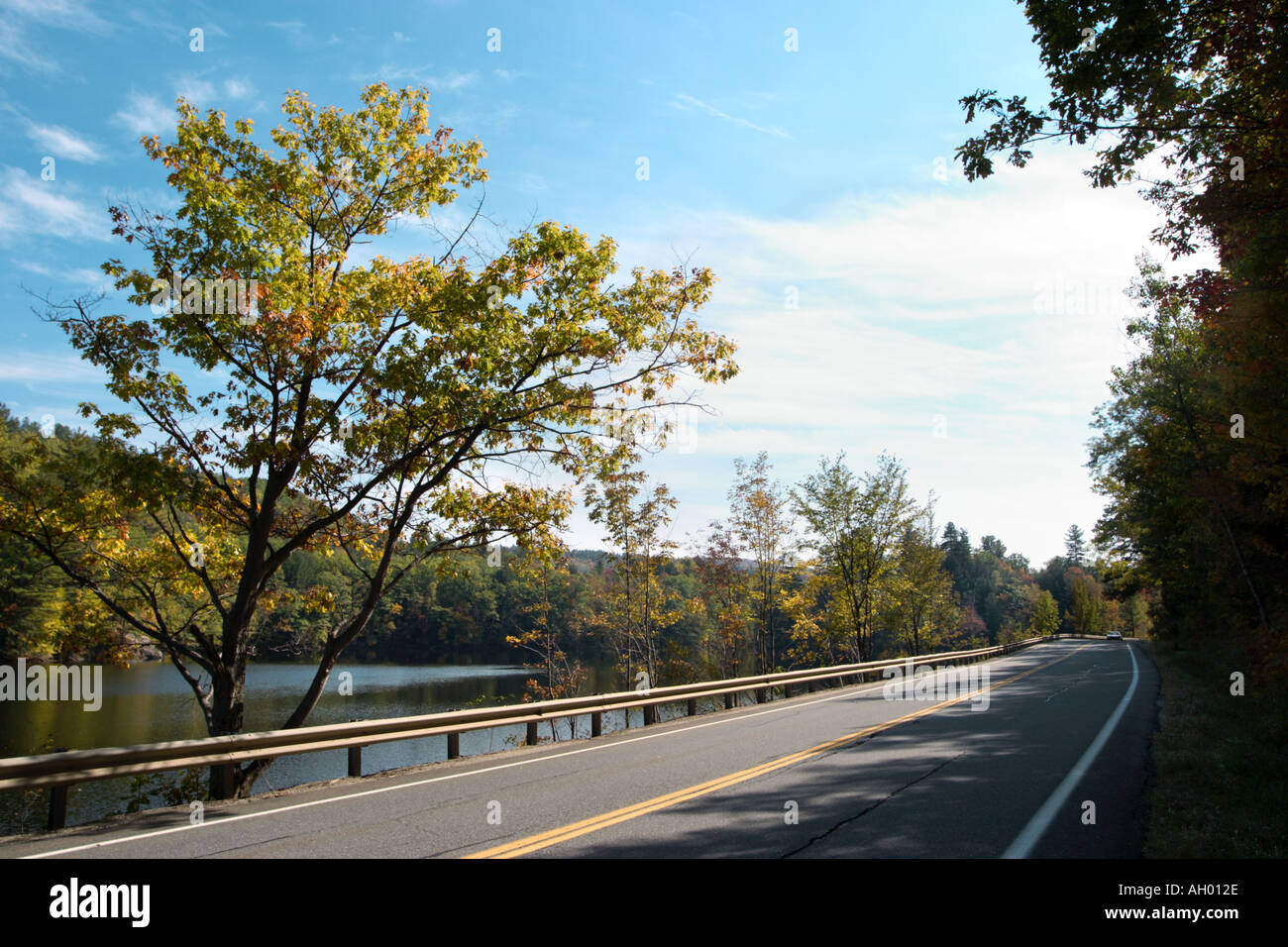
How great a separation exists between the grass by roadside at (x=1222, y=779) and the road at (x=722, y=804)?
0.32 m

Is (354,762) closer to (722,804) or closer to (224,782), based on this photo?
(224,782)

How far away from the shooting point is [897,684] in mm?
23922

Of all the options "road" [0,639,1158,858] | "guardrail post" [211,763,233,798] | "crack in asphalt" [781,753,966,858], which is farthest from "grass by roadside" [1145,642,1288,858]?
"guardrail post" [211,763,233,798]

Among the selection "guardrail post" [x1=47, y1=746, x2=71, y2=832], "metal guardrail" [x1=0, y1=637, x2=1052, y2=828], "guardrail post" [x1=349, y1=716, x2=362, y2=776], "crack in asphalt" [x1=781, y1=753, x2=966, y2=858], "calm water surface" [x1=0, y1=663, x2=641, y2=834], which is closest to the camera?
"crack in asphalt" [x1=781, y1=753, x2=966, y2=858]

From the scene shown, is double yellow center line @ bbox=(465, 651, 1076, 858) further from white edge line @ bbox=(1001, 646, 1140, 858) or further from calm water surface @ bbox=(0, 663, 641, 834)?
calm water surface @ bbox=(0, 663, 641, 834)

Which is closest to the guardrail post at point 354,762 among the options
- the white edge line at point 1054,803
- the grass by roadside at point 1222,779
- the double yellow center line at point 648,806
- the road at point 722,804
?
the road at point 722,804

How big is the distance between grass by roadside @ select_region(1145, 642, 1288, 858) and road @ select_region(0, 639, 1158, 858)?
325mm

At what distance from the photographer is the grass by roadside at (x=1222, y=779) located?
566cm

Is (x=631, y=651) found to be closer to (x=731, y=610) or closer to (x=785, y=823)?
(x=731, y=610)

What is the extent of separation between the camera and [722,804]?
23.3 ft

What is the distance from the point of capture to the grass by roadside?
5664 mm

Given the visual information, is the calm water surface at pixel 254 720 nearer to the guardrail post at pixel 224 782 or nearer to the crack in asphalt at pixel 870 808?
the guardrail post at pixel 224 782

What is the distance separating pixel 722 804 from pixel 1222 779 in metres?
5.56
